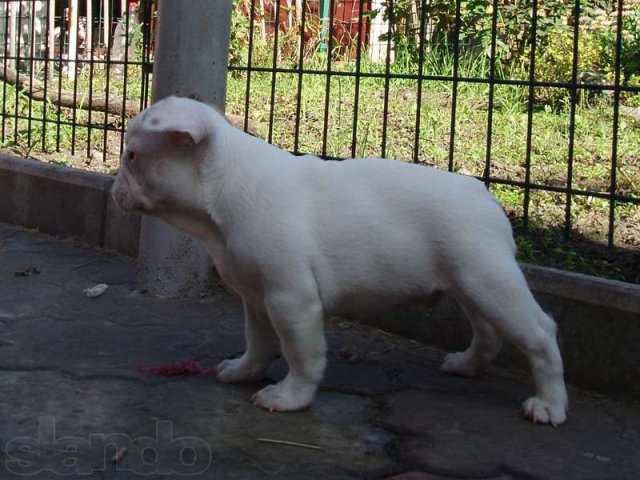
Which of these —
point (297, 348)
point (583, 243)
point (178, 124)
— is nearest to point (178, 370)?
point (297, 348)

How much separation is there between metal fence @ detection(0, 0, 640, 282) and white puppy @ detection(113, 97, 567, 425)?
3.87 ft

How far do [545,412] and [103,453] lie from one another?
1.48 meters

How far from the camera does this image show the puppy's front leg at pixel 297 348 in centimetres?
329

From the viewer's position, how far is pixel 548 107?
7723 mm

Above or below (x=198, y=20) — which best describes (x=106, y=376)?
below

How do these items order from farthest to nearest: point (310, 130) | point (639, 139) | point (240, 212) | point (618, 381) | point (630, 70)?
point (630, 70)
point (310, 130)
point (639, 139)
point (618, 381)
point (240, 212)

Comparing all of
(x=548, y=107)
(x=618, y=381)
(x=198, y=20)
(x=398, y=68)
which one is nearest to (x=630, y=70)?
(x=548, y=107)

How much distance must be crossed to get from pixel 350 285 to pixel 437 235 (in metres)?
0.34

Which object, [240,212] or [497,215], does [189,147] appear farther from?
[497,215]

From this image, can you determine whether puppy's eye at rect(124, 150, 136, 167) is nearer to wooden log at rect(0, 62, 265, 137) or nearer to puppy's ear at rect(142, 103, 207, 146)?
puppy's ear at rect(142, 103, 207, 146)

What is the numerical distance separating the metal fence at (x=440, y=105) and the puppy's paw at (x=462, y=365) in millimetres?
823

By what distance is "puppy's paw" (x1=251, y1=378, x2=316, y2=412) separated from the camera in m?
3.41

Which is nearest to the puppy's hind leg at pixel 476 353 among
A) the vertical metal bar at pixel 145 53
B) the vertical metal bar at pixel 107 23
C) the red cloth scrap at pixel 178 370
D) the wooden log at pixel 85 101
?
the red cloth scrap at pixel 178 370

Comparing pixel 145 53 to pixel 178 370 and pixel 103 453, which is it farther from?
pixel 103 453
